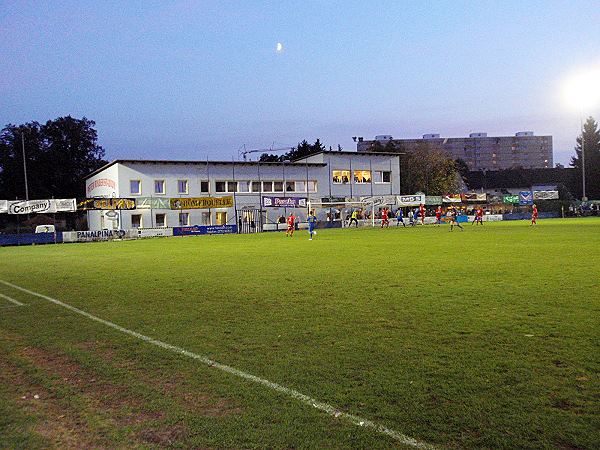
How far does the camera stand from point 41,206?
43781 mm

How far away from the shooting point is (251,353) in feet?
22.4

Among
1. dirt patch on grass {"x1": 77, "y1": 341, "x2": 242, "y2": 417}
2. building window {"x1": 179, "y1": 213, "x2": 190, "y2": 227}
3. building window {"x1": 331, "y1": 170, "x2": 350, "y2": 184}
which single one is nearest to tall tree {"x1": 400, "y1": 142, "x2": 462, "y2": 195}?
building window {"x1": 331, "y1": 170, "x2": 350, "y2": 184}

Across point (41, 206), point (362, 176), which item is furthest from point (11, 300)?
point (362, 176)

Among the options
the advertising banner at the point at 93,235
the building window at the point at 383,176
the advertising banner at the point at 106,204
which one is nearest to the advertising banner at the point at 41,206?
the advertising banner at the point at 106,204

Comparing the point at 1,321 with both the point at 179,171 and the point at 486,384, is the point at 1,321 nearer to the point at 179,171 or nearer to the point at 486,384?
the point at 486,384

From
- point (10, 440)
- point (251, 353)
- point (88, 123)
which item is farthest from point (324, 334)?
point (88, 123)

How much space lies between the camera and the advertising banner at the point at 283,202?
183 ft

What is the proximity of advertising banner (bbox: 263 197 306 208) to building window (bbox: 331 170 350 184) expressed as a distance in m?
9.51

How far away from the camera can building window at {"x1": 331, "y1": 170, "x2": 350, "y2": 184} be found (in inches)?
2660

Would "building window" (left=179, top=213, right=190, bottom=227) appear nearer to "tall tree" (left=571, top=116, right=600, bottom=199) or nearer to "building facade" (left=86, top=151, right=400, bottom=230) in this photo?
"building facade" (left=86, top=151, right=400, bottom=230)

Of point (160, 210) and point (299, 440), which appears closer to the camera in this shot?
point (299, 440)

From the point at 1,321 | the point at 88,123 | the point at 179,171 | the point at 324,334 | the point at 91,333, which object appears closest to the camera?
the point at 324,334

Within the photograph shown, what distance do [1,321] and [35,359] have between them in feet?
10.8

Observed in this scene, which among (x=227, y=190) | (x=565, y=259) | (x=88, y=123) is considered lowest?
(x=565, y=259)
